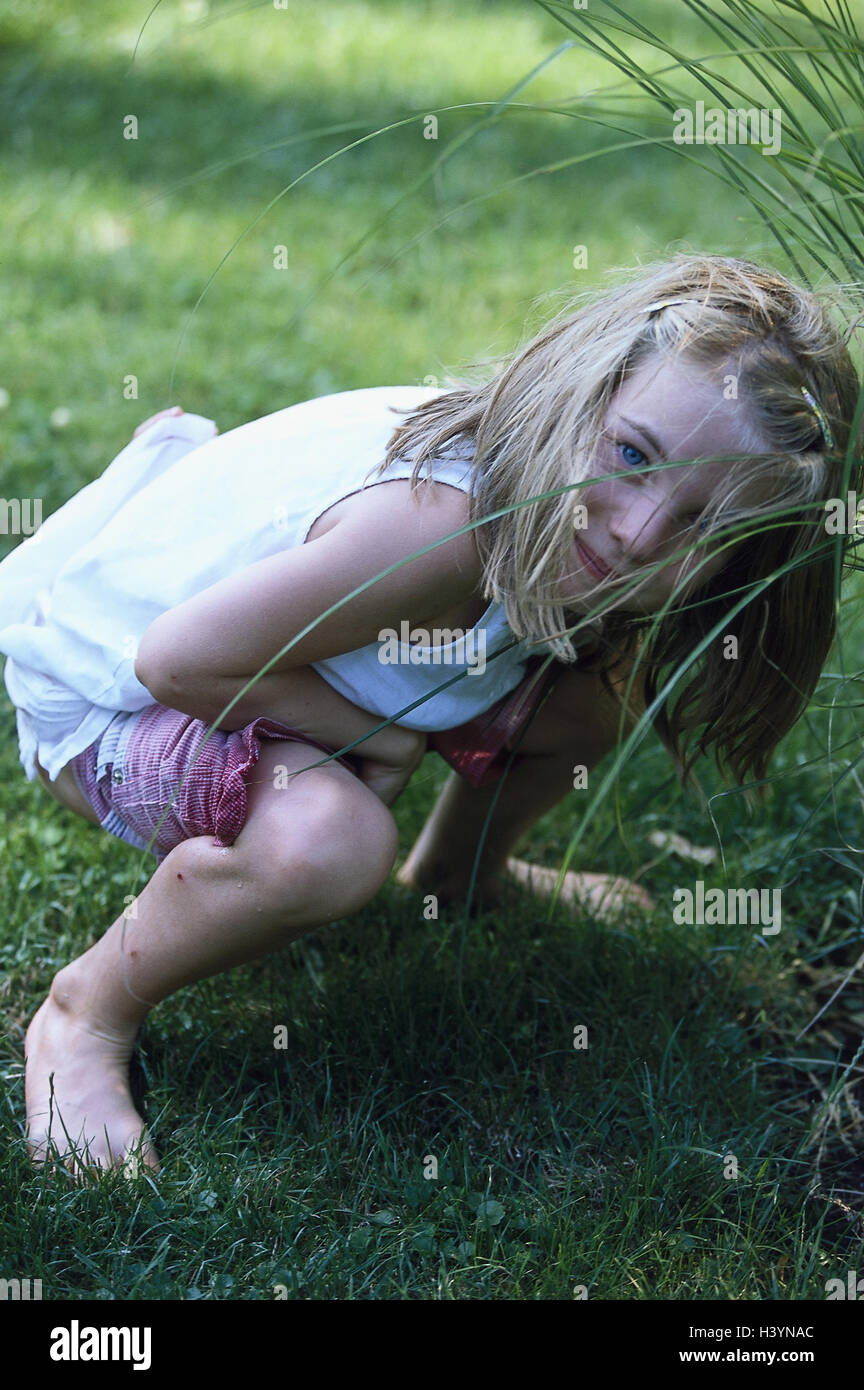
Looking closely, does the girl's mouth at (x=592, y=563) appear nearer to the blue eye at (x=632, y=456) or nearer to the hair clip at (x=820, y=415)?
the blue eye at (x=632, y=456)

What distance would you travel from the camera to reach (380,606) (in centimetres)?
124

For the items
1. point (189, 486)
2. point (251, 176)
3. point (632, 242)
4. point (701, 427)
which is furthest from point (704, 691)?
point (251, 176)

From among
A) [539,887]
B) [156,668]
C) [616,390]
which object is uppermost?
[616,390]

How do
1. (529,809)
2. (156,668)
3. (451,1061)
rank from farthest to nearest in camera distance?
(529,809) → (451,1061) → (156,668)

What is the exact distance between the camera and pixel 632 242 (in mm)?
3332

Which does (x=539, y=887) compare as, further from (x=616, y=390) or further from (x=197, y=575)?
(x=616, y=390)

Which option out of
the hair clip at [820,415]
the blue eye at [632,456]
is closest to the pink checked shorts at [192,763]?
the blue eye at [632,456]

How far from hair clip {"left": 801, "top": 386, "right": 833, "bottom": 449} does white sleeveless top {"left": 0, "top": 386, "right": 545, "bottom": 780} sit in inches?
12.8

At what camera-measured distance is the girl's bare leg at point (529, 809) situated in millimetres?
1530

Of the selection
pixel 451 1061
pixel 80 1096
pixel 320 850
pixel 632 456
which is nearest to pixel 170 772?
pixel 320 850

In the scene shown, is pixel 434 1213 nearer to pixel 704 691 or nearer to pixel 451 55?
pixel 704 691

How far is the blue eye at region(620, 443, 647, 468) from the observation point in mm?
1178

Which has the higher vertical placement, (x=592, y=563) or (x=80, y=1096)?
(x=592, y=563)

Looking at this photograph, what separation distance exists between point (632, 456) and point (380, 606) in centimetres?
26
